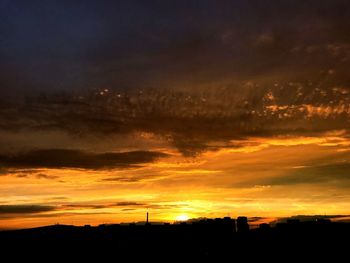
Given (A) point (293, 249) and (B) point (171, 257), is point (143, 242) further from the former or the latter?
(A) point (293, 249)

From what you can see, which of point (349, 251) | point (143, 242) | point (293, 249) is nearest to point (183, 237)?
point (143, 242)

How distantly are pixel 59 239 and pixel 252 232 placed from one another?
19711 millimetres

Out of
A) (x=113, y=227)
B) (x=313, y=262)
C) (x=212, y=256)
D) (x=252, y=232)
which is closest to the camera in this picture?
(x=313, y=262)

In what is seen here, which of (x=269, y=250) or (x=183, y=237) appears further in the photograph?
(x=183, y=237)

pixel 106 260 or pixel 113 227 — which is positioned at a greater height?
pixel 113 227

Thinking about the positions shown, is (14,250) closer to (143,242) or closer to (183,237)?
(143,242)

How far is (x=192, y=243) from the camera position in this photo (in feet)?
148

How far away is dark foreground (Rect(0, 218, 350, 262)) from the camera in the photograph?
4119 cm

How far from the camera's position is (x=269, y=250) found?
41.5 m

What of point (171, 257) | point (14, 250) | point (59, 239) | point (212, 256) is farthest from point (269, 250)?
point (14, 250)

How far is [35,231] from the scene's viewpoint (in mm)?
51656

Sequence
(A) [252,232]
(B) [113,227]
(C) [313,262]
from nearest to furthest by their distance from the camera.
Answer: (C) [313,262] < (A) [252,232] < (B) [113,227]

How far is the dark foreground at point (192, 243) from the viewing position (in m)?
41.2

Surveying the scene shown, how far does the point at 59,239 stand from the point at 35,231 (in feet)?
24.9
